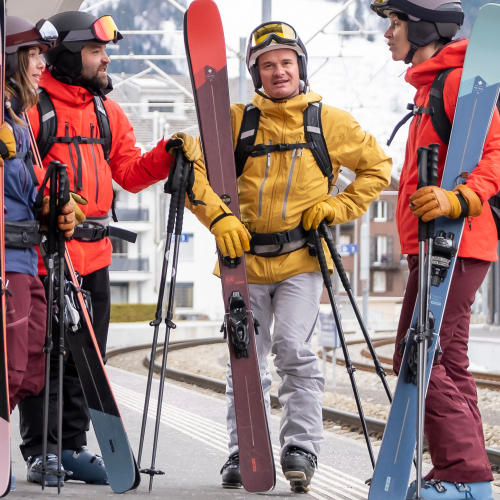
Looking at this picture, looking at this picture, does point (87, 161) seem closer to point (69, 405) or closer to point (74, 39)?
point (74, 39)

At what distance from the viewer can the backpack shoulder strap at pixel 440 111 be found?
4.04 m

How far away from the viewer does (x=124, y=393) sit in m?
10.1

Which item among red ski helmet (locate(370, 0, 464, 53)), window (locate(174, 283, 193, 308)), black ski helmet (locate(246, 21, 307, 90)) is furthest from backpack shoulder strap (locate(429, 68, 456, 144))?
window (locate(174, 283, 193, 308))

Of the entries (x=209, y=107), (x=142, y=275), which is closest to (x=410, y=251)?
(x=209, y=107)

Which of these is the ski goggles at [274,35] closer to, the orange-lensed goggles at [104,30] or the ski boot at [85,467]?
the orange-lensed goggles at [104,30]

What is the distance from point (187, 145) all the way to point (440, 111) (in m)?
1.12

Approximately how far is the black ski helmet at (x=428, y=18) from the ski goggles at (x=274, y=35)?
0.56m

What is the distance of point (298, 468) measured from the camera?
425 centimetres

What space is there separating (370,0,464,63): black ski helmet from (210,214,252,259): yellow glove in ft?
3.47

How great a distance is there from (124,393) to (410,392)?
21.7 ft

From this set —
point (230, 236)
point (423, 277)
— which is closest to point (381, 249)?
point (230, 236)

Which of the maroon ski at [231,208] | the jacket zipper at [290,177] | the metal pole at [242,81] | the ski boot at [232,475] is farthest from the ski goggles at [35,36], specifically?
the metal pole at [242,81]

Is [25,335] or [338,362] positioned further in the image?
[338,362]

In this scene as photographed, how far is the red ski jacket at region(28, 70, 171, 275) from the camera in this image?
177 inches
